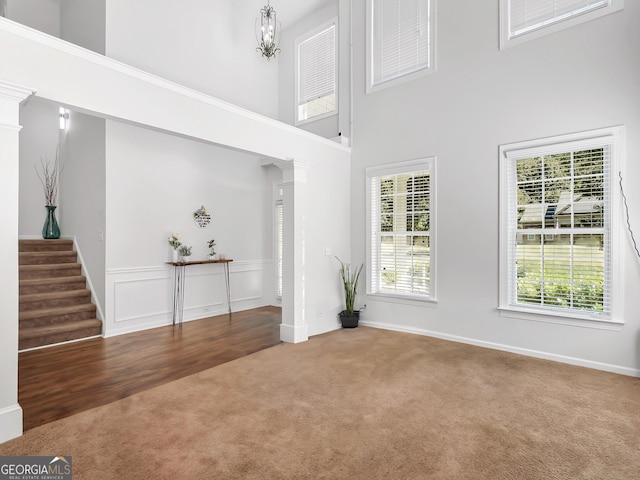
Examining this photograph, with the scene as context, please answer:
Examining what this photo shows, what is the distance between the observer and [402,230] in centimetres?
505

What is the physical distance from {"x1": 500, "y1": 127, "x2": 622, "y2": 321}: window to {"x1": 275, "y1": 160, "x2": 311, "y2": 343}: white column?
7.68 ft

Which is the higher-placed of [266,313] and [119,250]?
[119,250]

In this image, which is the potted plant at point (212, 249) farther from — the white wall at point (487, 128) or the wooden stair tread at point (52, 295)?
the white wall at point (487, 128)

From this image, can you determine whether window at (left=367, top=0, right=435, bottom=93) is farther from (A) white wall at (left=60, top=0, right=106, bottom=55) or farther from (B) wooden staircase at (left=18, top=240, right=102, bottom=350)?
(B) wooden staircase at (left=18, top=240, right=102, bottom=350)

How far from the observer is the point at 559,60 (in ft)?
12.5

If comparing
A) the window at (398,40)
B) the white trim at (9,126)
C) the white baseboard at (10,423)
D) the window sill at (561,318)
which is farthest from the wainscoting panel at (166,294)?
the window sill at (561,318)

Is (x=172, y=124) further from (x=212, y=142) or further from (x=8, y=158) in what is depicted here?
(x=8, y=158)

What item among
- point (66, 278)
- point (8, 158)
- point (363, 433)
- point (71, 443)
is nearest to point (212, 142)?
point (8, 158)

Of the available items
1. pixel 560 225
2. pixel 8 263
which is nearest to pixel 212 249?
pixel 8 263

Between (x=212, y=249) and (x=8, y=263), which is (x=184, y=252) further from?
(x=8, y=263)

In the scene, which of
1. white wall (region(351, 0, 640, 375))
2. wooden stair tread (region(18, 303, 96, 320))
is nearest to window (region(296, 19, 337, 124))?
white wall (region(351, 0, 640, 375))

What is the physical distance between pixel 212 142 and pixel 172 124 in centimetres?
45

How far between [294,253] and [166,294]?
225 centimetres

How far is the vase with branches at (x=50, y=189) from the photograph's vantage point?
19.4 ft
